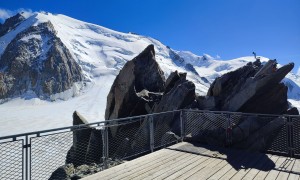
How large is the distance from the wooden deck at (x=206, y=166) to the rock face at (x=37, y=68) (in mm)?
143694

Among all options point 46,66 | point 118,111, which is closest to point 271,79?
point 118,111

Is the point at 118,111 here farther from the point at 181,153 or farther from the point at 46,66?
the point at 46,66

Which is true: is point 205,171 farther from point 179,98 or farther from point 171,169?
point 179,98

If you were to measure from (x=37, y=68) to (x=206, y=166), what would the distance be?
154532 millimetres

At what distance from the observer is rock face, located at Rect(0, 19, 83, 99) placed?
146125mm

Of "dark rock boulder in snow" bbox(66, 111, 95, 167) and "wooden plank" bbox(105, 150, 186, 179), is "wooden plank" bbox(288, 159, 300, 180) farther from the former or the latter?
"dark rock boulder in snow" bbox(66, 111, 95, 167)

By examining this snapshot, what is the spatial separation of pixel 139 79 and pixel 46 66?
5458 inches

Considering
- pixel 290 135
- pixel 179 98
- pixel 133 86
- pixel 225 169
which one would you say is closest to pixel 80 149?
pixel 133 86

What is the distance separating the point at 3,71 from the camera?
14988 centimetres

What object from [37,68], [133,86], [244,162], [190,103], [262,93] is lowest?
[244,162]

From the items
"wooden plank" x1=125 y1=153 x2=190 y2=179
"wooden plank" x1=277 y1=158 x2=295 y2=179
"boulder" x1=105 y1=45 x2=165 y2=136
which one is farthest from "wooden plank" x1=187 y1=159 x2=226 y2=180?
"boulder" x1=105 y1=45 x2=165 y2=136

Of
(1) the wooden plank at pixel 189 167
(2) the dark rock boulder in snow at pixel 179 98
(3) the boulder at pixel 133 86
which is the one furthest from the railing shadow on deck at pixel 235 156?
(3) the boulder at pixel 133 86

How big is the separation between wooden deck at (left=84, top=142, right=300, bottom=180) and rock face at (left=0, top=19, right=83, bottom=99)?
471ft

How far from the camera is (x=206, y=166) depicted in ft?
26.1
